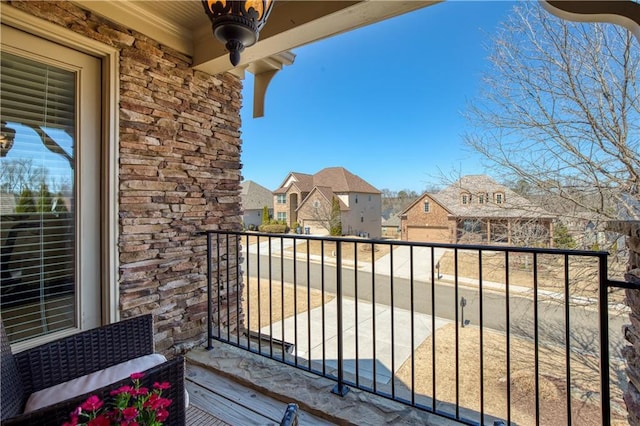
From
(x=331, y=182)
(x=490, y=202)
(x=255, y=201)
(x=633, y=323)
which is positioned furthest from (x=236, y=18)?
(x=255, y=201)

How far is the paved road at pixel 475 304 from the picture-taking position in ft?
9.47

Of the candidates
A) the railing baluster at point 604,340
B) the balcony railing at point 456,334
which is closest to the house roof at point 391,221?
the balcony railing at point 456,334

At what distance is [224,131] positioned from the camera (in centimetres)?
294

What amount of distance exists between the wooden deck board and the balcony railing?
0.33 meters

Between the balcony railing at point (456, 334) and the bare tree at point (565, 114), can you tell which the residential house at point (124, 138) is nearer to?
the balcony railing at point (456, 334)

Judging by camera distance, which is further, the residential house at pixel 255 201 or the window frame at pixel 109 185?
the residential house at pixel 255 201

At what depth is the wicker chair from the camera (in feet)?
3.02

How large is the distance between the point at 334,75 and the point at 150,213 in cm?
1684

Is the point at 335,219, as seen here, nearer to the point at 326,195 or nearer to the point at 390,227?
the point at 326,195

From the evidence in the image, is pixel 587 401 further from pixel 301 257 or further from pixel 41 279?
pixel 301 257

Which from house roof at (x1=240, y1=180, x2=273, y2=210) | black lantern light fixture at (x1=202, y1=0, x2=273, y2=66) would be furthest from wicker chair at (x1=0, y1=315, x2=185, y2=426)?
house roof at (x1=240, y1=180, x2=273, y2=210)

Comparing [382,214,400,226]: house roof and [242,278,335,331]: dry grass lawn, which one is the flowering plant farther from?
[382,214,400,226]: house roof

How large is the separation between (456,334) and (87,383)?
1762 mm

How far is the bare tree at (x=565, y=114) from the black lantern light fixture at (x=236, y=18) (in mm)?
5247
